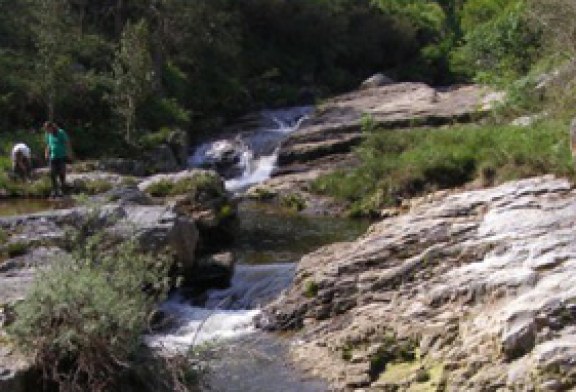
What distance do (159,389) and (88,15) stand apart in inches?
1266

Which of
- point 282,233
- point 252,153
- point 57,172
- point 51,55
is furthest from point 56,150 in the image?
point 252,153

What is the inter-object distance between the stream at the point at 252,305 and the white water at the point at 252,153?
0.07 m

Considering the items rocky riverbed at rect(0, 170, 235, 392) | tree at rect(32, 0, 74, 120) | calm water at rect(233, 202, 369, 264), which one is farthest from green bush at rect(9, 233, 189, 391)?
tree at rect(32, 0, 74, 120)

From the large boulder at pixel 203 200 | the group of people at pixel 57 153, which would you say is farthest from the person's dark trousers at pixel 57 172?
the large boulder at pixel 203 200

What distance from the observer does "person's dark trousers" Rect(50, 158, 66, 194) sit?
19303 millimetres

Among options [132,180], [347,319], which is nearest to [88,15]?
[132,180]

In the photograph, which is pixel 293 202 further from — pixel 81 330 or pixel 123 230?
pixel 81 330

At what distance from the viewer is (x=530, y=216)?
13391 millimetres

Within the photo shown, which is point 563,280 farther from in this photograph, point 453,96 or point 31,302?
point 453,96

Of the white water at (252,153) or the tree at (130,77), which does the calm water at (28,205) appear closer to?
the tree at (130,77)

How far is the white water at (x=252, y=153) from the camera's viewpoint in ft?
99.8

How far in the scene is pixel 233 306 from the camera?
15.9 m

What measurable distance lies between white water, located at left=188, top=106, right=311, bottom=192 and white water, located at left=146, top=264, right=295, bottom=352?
11649 millimetres

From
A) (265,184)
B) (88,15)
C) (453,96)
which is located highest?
(88,15)
